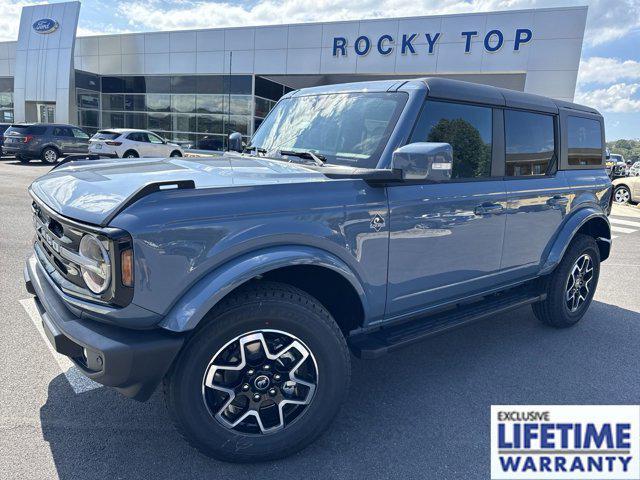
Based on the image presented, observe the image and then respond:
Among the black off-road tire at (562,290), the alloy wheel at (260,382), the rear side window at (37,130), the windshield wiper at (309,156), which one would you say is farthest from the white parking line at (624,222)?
the rear side window at (37,130)

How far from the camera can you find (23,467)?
239 cm

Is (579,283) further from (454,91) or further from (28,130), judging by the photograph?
(28,130)

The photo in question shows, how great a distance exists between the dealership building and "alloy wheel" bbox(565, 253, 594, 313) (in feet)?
61.5

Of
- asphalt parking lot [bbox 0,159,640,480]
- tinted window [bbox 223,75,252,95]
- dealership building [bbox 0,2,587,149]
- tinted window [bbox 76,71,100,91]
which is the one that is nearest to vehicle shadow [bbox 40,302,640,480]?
asphalt parking lot [bbox 0,159,640,480]

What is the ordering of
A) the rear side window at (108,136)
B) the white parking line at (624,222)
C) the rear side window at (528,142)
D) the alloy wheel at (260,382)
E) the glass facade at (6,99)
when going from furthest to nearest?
the glass facade at (6,99) → the rear side window at (108,136) → the white parking line at (624,222) → the rear side window at (528,142) → the alloy wheel at (260,382)

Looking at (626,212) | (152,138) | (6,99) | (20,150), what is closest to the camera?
(626,212)

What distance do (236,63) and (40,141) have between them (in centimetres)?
1131

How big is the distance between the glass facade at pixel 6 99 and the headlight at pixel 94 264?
122ft

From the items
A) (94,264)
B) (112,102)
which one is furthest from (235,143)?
(112,102)

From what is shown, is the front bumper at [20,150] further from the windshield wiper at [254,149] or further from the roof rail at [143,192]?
the roof rail at [143,192]

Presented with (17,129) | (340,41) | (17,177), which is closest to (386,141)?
(17,177)

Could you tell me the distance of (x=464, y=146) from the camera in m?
3.34

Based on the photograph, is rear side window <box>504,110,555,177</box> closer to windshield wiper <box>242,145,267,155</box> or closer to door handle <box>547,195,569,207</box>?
door handle <box>547,195,569,207</box>

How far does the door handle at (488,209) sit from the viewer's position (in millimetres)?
3327
